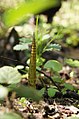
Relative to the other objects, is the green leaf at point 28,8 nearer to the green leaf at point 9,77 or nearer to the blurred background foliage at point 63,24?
the green leaf at point 9,77

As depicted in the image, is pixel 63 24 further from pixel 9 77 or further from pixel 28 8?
pixel 28 8

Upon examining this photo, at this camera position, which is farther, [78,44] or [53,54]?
[78,44]

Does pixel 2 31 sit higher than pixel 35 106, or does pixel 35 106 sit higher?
pixel 2 31

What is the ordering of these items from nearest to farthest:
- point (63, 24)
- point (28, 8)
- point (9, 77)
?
point (28, 8), point (9, 77), point (63, 24)

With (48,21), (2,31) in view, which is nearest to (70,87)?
(2,31)

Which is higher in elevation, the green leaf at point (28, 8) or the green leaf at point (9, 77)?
the green leaf at point (28, 8)

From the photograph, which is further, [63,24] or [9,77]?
[63,24]

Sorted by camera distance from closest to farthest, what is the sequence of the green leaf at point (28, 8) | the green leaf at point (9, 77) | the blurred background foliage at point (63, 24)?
1. the green leaf at point (28, 8)
2. the green leaf at point (9, 77)
3. the blurred background foliage at point (63, 24)

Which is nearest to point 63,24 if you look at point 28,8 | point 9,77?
point 9,77

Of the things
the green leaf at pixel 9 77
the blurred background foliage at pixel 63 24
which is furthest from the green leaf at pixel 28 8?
the blurred background foliage at pixel 63 24

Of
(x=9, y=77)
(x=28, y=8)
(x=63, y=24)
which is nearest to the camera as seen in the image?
(x=28, y=8)

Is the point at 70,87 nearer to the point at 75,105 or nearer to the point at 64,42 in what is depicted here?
the point at 75,105
